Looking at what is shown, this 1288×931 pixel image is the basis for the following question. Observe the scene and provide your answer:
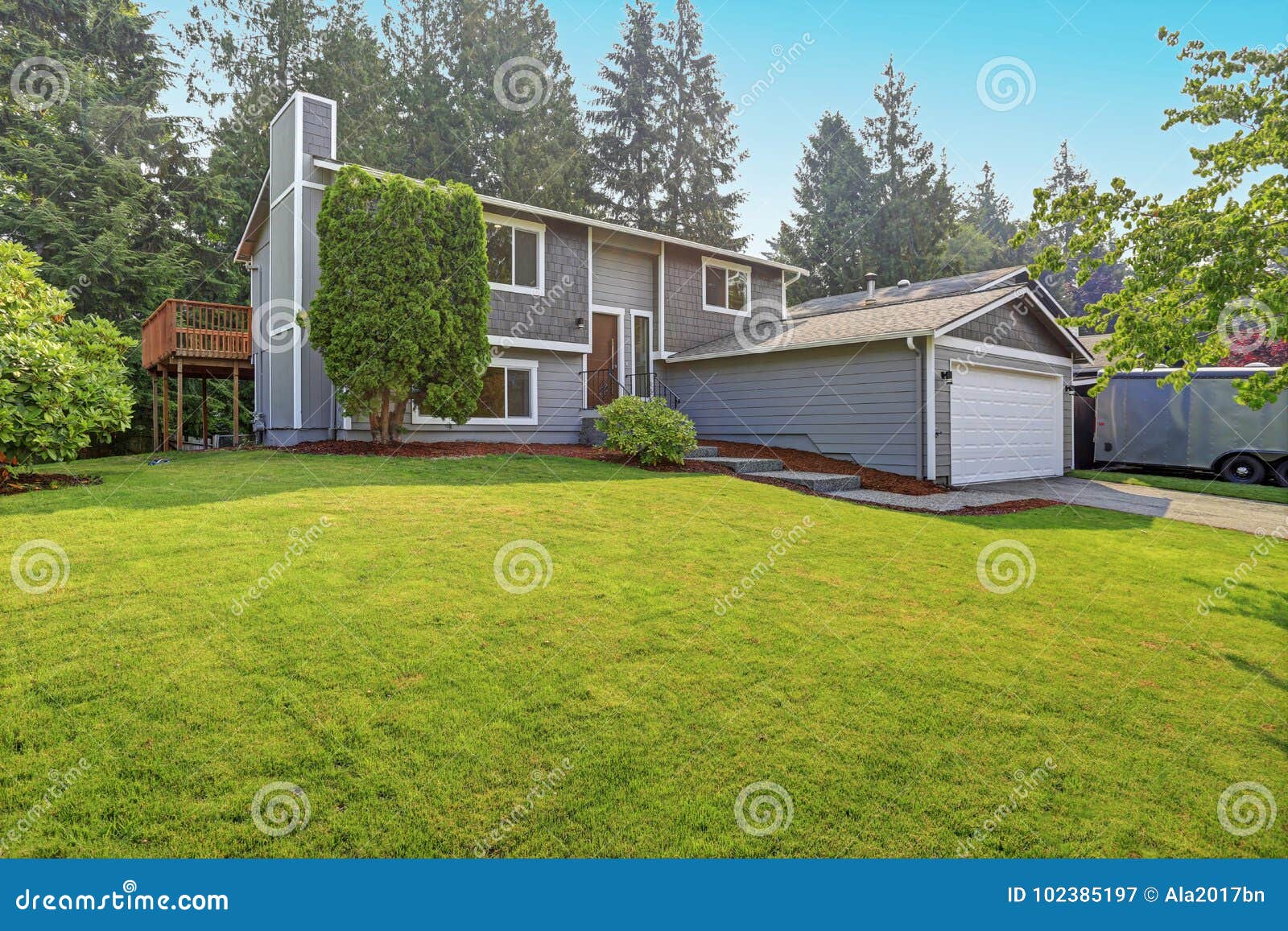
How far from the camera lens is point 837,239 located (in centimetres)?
3456

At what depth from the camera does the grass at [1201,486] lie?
469 inches

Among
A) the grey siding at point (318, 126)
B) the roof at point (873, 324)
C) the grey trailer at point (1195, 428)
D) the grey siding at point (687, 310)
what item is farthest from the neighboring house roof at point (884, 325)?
the grey siding at point (318, 126)

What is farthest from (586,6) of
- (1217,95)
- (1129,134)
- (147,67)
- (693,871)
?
(693,871)

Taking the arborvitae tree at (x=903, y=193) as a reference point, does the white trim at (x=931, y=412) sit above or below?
below

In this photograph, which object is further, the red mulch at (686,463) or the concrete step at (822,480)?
the red mulch at (686,463)

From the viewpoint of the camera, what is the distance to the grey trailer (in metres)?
13.5

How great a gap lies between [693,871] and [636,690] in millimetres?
1089

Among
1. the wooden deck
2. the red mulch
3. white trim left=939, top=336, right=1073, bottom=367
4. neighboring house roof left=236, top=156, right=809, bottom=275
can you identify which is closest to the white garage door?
white trim left=939, top=336, right=1073, bottom=367

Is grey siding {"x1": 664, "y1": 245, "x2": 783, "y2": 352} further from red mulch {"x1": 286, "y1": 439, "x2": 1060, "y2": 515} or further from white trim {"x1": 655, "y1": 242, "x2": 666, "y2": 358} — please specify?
red mulch {"x1": 286, "y1": 439, "x2": 1060, "y2": 515}

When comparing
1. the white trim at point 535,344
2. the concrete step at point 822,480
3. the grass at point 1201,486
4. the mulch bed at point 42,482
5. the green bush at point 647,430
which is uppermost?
the white trim at point 535,344

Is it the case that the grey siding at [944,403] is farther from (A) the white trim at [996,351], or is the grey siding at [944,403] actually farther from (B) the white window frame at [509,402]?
(B) the white window frame at [509,402]

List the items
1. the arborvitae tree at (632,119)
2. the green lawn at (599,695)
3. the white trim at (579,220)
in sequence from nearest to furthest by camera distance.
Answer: the green lawn at (599,695) < the white trim at (579,220) < the arborvitae tree at (632,119)

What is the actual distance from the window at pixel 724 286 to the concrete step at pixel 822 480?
7.34 meters

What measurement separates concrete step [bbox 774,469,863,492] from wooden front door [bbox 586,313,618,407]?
556 cm
